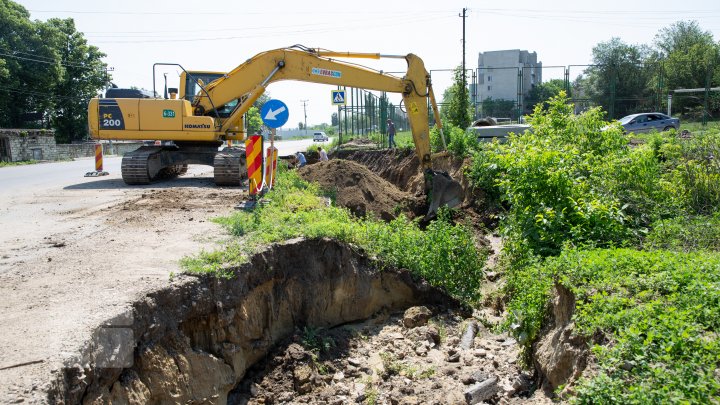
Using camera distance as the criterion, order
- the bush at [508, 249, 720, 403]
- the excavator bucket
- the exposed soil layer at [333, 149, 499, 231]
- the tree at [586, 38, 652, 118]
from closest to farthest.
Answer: the bush at [508, 249, 720, 403]
the excavator bucket
the exposed soil layer at [333, 149, 499, 231]
the tree at [586, 38, 652, 118]

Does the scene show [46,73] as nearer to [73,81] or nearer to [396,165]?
[73,81]

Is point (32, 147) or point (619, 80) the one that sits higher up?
point (619, 80)

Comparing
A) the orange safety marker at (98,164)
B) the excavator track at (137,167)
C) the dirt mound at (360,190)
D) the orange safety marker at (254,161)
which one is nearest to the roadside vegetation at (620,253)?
the dirt mound at (360,190)

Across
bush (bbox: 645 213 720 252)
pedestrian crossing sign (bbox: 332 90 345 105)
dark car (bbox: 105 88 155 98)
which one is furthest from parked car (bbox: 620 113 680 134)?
dark car (bbox: 105 88 155 98)

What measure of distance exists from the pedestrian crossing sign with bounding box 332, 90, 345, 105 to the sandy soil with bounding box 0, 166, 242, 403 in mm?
10188

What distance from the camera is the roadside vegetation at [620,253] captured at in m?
4.27

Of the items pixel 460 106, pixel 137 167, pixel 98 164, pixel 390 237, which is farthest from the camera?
pixel 460 106

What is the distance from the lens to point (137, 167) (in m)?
14.6

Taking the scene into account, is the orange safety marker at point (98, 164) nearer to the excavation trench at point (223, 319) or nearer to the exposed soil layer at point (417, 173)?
the exposed soil layer at point (417, 173)

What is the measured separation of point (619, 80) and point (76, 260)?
36.9 metres

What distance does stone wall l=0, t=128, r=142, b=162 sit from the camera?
33.3 meters

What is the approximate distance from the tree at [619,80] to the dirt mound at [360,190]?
19.5 metres

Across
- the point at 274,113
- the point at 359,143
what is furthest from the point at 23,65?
the point at 274,113

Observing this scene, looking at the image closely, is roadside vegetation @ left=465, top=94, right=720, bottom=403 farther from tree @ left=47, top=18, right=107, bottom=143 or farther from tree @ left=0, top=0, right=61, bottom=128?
tree @ left=47, top=18, right=107, bottom=143
